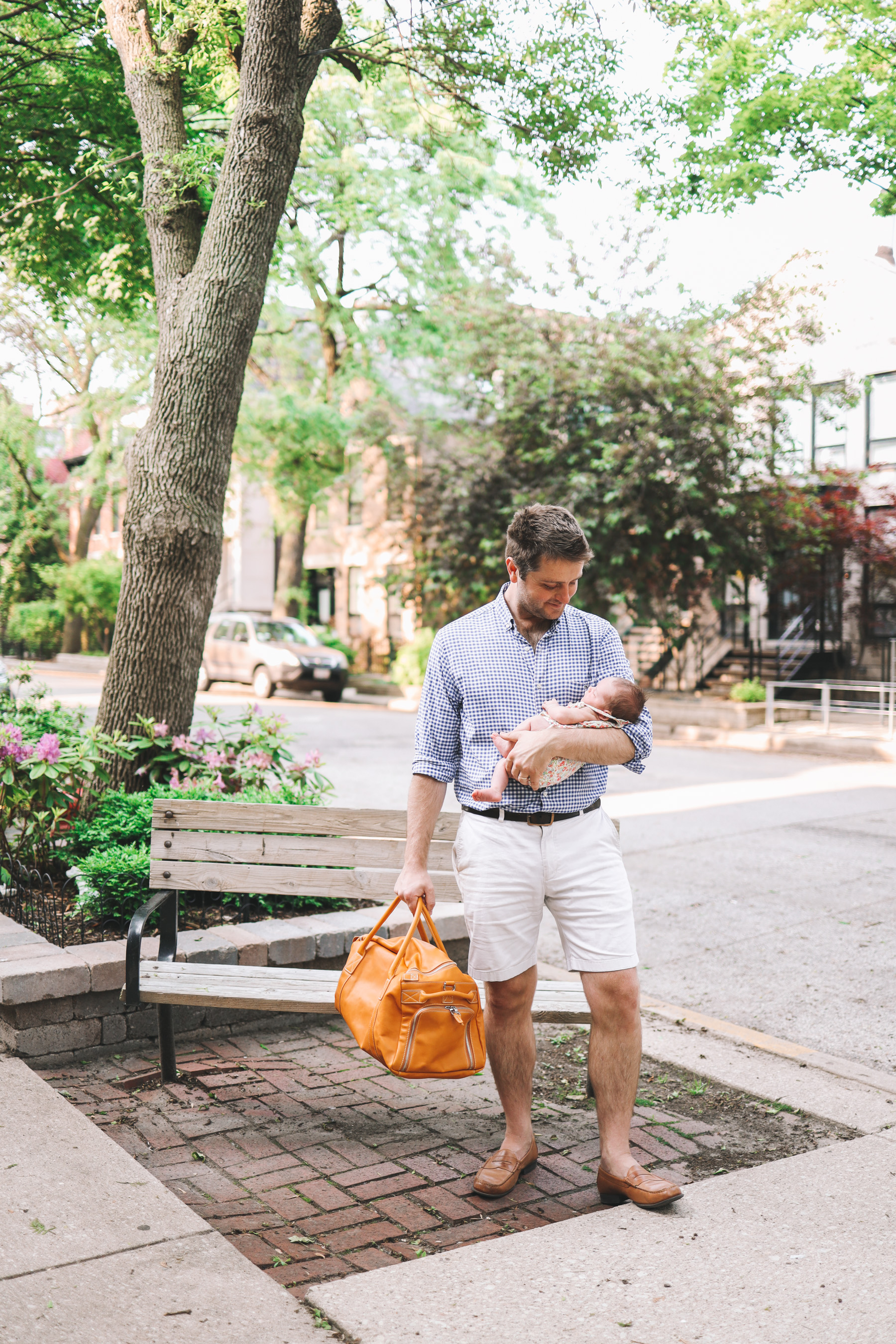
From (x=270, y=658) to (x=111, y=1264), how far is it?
2252 centimetres

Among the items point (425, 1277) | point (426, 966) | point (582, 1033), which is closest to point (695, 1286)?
point (425, 1277)

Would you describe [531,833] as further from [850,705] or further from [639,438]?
[639,438]

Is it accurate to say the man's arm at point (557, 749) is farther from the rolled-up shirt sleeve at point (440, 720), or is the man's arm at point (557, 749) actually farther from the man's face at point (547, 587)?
the man's face at point (547, 587)

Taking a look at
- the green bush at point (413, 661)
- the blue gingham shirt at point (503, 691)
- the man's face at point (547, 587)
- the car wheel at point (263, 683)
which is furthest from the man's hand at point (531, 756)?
the car wheel at point (263, 683)

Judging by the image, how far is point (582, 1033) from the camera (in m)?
4.97

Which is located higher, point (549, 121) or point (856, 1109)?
point (549, 121)

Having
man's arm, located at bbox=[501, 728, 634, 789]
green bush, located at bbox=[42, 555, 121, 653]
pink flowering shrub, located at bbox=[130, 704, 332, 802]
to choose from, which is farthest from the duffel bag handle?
green bush, located at bbox=[42, 555, 121, 653]

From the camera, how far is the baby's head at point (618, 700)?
3348 millimetres

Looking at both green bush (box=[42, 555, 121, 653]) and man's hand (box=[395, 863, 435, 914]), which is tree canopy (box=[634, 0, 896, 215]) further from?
green bush (box=[42, 555, 121, 653])

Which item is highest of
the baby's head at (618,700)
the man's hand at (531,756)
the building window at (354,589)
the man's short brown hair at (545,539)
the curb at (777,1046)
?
the building window at (354,589)

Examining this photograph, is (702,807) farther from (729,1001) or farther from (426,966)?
(426,966)

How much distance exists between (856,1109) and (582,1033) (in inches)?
47.8

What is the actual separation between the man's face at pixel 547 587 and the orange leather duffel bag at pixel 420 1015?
92cm

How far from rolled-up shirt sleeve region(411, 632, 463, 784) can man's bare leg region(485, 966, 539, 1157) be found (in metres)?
0.65
